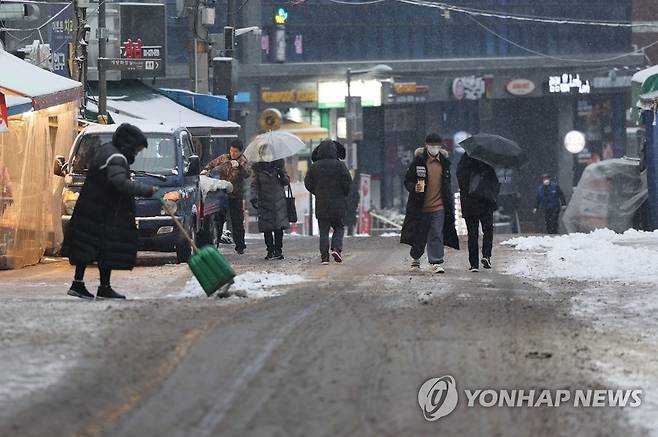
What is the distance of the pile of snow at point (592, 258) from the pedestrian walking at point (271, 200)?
363 cm

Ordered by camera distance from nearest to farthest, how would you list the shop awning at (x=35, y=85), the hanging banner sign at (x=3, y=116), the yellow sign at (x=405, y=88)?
the hanging banner sign at (x=3, y=116) < the shop awning at (x=35, y=85) < the yellow sign at (x=405, y=88)

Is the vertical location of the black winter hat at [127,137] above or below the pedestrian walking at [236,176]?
above

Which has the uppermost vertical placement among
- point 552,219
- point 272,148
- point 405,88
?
point 405,88

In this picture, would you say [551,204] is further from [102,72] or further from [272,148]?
[272,148]

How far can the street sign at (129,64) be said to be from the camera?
98.0 ft

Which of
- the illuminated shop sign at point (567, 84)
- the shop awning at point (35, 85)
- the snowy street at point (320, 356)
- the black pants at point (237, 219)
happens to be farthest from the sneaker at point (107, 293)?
the illuminated shop sign at point (567, 84)

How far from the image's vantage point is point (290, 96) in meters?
61.4

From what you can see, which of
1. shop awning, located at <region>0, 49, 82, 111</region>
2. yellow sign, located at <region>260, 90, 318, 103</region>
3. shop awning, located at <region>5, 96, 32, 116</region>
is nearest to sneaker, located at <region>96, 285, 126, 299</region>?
shop awning, located at <region>5, 96, 32, 116</region>

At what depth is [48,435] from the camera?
750cm

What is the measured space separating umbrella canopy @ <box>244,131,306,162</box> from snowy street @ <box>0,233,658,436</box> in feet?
19.8

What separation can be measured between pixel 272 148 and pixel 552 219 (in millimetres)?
16366

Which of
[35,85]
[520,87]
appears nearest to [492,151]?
[35,85]

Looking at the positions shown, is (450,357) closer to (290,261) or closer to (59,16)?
(290,261)

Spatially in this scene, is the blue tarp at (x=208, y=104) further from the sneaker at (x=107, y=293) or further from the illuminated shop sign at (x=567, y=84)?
the illuminated shop sign at (x=567, y=84)
